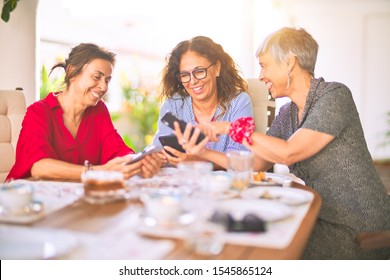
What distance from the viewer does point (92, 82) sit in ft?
6.88

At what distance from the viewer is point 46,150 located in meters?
1.89

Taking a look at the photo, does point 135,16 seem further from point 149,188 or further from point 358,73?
point 149,188

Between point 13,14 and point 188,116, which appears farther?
point 13,14

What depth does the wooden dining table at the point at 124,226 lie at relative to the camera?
3.05ft

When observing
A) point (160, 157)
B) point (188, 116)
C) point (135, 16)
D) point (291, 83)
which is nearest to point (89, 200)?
point (160, 157)

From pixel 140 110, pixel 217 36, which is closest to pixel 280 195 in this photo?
pixel 217 36

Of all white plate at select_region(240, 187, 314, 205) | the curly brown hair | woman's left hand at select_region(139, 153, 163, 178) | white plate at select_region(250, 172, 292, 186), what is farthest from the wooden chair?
white plate at select_region(240, 187, 314, 205)

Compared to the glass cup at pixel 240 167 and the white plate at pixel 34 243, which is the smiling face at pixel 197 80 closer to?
the glass cup at pixel 240 167

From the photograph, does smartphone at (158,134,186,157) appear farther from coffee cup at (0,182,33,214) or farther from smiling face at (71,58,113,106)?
coffee cup at (0,182,33,214)

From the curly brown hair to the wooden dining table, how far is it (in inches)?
44.5

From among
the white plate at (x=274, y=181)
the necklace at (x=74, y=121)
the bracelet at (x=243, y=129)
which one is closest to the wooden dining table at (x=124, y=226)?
the white plate at (x=274, y=181)

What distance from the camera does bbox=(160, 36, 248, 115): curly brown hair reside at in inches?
94.6

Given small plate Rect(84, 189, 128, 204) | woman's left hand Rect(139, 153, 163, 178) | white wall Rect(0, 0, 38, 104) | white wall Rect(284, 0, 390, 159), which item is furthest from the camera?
white wall Rect(284, 0, 390, 159)

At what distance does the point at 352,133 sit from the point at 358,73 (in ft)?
15.5
